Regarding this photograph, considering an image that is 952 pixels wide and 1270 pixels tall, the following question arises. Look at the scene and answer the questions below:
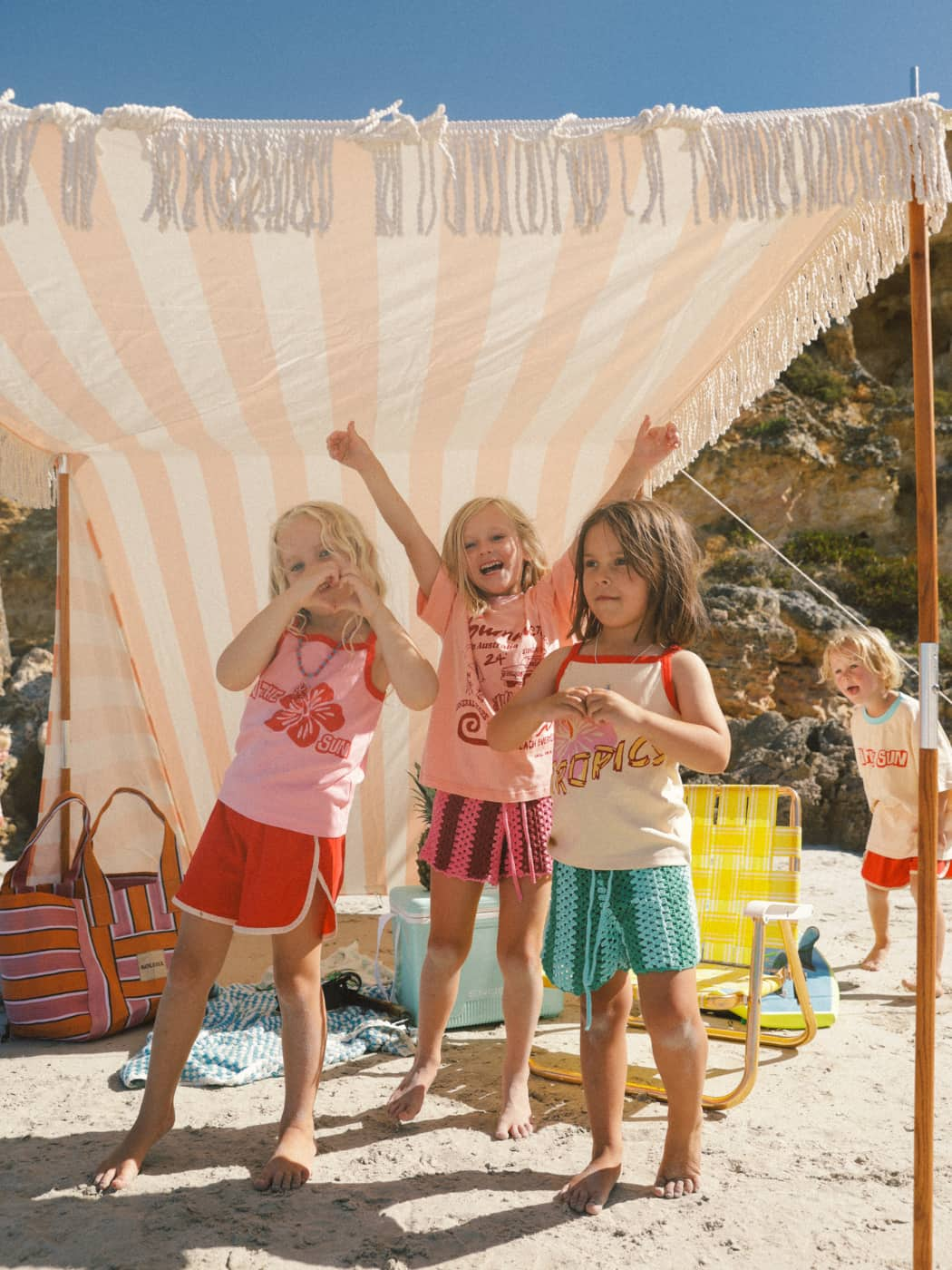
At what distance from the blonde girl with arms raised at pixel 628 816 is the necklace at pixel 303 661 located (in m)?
0.43

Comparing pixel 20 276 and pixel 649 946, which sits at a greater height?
pixel 20 276

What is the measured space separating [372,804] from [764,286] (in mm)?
2894

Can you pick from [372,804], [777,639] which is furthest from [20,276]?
[777,639]

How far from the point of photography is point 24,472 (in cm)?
387

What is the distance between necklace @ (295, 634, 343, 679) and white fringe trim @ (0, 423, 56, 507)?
1.83 metres

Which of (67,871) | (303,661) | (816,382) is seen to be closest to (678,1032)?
(303,661)

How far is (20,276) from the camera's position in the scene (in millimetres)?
2596

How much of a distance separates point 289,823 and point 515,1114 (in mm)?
943

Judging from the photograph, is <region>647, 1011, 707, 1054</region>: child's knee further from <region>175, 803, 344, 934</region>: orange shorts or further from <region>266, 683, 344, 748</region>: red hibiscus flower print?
<region>266, 683, 344, 748</region>: red hibiscus flower print

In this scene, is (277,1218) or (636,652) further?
(636,652)

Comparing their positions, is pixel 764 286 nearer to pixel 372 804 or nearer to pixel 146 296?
pixel 146 296

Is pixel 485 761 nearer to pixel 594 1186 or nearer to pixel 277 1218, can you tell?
pixel 594 1186

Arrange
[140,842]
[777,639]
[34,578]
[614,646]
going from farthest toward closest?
[34,578]
[777,639]
[140,842]
[614,646]

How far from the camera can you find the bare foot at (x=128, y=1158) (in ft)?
7.22
